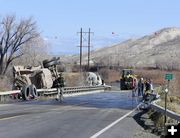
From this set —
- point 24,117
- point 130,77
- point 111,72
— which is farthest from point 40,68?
point 111,72

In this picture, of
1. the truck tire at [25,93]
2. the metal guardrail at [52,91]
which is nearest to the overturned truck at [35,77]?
the metal guardrail at [52,91]

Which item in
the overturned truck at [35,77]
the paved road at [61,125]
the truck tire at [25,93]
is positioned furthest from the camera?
the overturned truck at [35,77]

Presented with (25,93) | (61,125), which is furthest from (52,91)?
(61,125)

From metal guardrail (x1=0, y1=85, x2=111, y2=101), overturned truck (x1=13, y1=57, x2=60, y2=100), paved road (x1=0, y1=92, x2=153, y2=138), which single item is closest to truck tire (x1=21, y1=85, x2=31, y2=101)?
metal guardrail (x1=0, y1=85, x2=111, y2=101)

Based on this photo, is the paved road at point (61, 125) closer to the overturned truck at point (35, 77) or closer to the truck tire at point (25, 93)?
the truck tire at point (25, 93)

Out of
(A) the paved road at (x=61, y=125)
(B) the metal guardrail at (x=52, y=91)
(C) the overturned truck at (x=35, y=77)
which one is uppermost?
(C) the overturned truck at (x=35, y=77)

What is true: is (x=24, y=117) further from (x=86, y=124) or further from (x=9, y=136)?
(x=9, y=136)

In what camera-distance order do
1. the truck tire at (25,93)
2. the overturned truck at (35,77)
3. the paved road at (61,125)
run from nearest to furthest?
the paved road at (61,125) < the truck tire at (25,93) < the overturned truck at (35,77)

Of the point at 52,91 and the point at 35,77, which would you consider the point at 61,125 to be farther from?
the point at 35,77

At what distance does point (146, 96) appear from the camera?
3731cm

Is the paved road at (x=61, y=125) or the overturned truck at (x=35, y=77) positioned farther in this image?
the overturned truck at (x=35, y=77)

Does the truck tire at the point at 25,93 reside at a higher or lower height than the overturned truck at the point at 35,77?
lower

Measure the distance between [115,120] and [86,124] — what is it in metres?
2.65

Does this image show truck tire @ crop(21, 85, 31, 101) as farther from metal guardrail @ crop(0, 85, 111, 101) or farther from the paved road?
the paved road
